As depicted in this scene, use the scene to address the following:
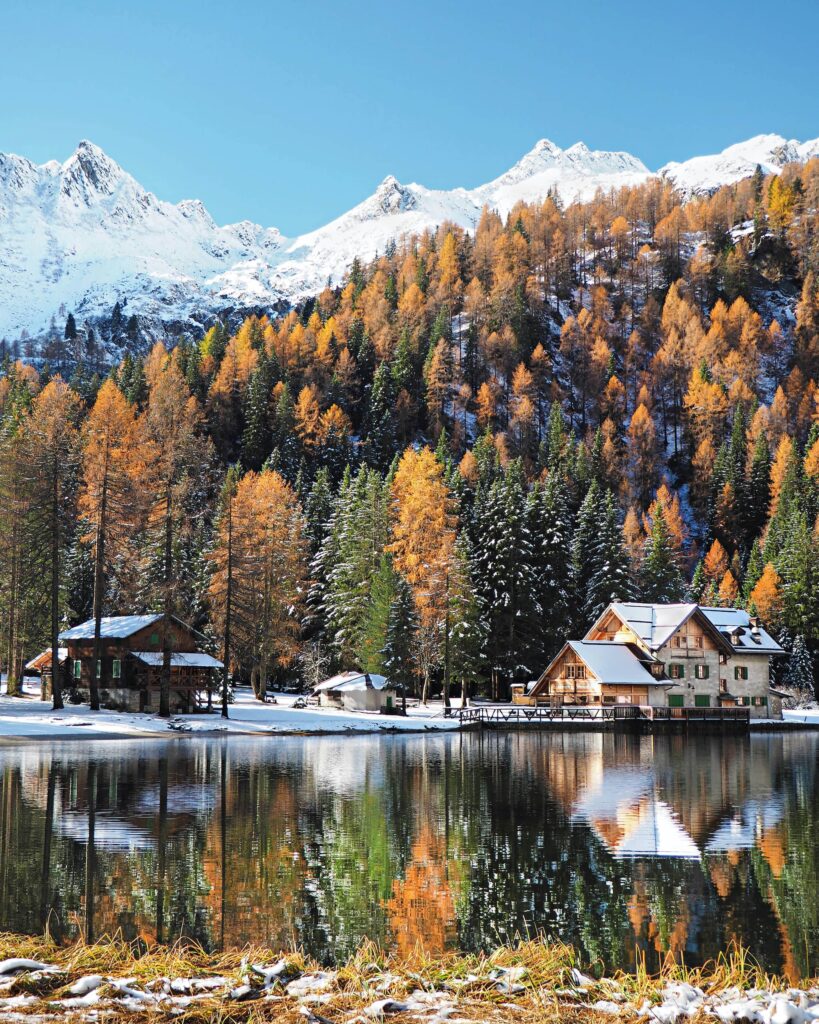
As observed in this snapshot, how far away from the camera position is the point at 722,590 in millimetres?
109312

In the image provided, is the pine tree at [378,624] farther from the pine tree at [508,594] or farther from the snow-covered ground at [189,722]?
the pine tree at [508,594]

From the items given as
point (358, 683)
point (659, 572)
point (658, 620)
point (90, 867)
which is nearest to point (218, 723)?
point (358, 683)

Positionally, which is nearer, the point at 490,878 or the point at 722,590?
the point at 490,878

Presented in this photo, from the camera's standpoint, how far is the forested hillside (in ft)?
212

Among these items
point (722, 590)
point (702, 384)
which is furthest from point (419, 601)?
point (702, 384)

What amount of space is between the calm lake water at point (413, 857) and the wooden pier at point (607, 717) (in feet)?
101

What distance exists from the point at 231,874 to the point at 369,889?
2455 millimetres

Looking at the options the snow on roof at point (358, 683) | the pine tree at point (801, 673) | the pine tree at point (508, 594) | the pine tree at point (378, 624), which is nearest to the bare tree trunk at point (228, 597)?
the snow on roof at point (358, 683)

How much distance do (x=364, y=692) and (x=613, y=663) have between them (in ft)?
61.7

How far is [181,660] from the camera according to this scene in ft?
205

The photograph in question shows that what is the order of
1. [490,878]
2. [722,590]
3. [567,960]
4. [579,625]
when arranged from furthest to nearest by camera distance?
1. [722,590]
2. [579,625]
3. [490,878]
4. [567,960]

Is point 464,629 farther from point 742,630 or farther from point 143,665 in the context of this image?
point 742,630

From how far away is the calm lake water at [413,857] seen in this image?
1307 centimetres

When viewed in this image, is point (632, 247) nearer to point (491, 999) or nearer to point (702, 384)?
point (702, 384)
